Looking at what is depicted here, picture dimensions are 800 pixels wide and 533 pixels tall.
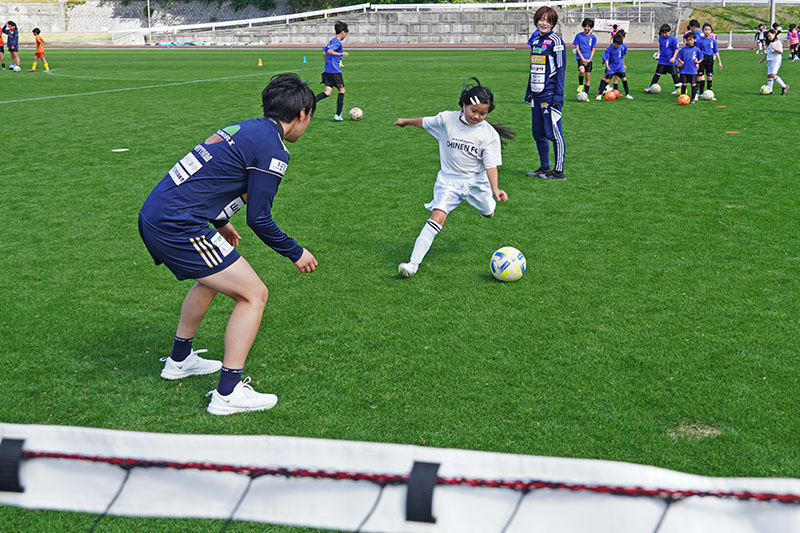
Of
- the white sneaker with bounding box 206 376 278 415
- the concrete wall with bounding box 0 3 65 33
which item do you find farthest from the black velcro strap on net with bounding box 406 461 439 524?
the concrete wall with bounding box 0 3 65 33

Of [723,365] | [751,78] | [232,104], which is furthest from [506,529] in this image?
[751,78]

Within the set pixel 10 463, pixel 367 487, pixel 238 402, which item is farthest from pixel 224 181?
pixel 367 487

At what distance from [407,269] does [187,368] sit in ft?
7.74

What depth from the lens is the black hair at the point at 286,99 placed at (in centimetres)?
402

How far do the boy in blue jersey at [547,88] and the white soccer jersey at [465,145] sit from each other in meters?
3.97

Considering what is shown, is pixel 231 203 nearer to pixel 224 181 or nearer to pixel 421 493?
pixel 224 181

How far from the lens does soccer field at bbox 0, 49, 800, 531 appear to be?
4.21 m

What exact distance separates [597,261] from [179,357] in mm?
4001

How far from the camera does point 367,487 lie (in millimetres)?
2271

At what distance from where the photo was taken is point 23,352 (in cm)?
517

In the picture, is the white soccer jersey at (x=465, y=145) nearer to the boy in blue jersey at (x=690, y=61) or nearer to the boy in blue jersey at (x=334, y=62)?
the boy in blue jersey at (x=334, y=62)

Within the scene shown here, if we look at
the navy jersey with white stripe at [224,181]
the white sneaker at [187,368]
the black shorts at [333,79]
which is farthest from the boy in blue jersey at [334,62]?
the navy jersey with white stripe at [224,181]

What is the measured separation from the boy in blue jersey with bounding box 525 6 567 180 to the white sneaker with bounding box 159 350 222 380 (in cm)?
691

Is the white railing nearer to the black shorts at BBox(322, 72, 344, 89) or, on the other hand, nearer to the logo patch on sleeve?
the black shorts at BBox(322, 72, 344, 89)
